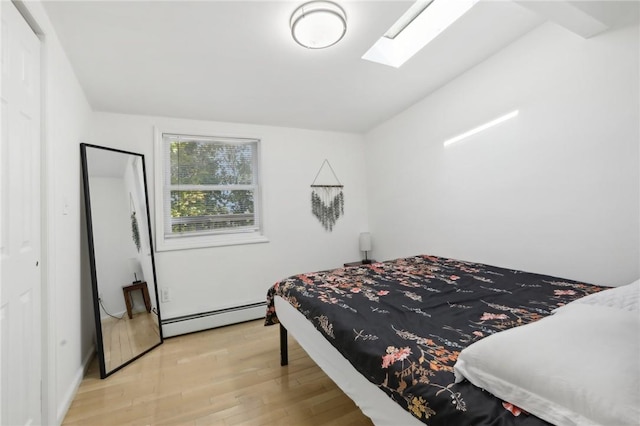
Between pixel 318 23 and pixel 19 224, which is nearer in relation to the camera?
pixel 19 224

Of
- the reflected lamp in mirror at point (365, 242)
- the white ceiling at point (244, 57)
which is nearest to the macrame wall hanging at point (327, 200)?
the reflected lamp in mirror at point (365, 242)

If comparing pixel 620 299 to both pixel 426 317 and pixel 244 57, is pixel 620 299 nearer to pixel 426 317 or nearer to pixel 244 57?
pixel 426 317

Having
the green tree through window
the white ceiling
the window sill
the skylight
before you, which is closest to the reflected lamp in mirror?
the window sill

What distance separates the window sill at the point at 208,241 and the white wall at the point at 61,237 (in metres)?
0.77

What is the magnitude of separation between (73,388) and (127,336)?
22.6 inches

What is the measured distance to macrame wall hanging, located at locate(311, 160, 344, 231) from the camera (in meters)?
3.79

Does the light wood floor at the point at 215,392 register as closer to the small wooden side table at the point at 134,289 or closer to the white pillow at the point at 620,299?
the small wooden side table at the point at 134,289

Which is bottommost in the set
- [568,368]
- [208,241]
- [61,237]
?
[568,368]

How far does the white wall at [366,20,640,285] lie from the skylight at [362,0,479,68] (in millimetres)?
698

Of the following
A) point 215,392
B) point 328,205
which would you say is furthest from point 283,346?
point 328,205

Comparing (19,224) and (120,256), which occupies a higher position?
(19,224)

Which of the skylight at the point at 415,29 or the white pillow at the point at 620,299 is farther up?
the skylight at the point at 415,29

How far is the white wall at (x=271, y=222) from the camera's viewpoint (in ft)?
9.90

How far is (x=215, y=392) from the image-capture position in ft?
6.40
